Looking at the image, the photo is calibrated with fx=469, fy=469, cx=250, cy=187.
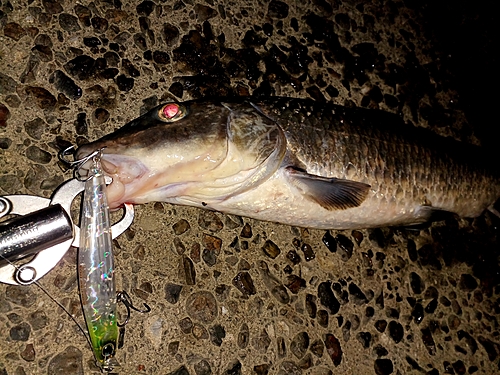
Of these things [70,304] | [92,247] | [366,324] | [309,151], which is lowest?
[366,324]

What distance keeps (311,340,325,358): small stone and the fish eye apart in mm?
1336

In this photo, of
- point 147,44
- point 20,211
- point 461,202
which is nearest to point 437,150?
point 461,202

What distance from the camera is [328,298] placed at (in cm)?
253

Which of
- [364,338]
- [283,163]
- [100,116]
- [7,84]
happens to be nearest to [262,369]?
[364,338]

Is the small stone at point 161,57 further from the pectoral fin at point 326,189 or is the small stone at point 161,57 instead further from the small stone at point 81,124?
the pectoral fin at point 326,189

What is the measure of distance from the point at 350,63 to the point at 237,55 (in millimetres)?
856

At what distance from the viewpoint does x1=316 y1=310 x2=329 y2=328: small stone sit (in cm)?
248

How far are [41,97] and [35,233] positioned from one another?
78 cm

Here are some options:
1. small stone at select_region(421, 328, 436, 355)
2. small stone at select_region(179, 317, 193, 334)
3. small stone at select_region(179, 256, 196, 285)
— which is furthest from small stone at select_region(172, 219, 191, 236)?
small stone at select_region(421, 328, 436, 355)

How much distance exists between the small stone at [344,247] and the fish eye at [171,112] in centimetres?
115

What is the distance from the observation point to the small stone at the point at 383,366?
2.55m

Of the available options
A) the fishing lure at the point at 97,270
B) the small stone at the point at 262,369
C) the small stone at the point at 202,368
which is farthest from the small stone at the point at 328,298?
the fishing lure at the point at 97,270

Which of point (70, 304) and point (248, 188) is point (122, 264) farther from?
point (248, 188)

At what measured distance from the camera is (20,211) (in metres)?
1.93
